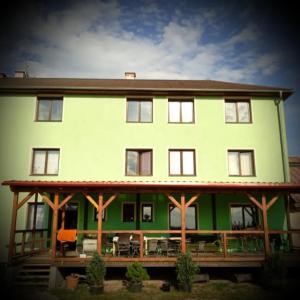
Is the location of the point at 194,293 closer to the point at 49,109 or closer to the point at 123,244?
the point at 123,244

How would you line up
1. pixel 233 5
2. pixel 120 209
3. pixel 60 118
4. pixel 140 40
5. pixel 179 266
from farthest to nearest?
pixel 233 5 → pixel 140 40 → pixel 60 118 → pixel 120 209 → pixel 179 266

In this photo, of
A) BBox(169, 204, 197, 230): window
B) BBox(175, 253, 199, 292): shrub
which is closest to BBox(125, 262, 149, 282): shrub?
BBox(175, 253, 199, 292): shrub

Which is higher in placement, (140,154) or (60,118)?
(60,118)

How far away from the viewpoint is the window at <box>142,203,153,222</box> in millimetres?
15664

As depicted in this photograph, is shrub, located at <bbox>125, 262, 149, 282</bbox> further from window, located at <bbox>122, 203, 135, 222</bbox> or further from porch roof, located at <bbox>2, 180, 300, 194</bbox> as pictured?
window, located at <bbox>122, 203, 135, 222</bbox>

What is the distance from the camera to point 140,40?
19062 mm

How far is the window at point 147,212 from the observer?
15.7 metres

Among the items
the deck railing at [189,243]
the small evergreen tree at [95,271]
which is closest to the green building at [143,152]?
the deck railing at [189,243]

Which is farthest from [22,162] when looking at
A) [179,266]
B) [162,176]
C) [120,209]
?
[179,266]

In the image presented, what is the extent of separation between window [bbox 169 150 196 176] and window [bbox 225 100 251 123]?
3224mm

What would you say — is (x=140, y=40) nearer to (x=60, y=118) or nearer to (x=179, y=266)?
(x=60, y=118)

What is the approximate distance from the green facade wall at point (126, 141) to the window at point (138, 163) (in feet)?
1.09

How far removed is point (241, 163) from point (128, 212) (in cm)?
717

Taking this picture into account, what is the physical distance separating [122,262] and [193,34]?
A: 15.5 metres
